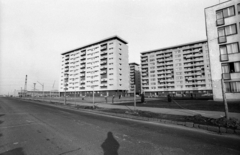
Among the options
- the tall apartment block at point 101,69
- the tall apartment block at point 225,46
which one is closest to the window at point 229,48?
the tall apartment block at point 225,46

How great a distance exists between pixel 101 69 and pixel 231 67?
60580 mm

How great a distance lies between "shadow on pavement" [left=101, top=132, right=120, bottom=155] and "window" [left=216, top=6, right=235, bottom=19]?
95.0 ft

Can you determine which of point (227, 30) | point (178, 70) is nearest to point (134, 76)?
point (178, 70)

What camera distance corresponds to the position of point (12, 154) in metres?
3.74

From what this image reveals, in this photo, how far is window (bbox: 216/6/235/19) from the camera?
21609 mm

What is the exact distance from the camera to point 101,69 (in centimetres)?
7362

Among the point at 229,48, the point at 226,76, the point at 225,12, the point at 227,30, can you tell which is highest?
the point at 225,12

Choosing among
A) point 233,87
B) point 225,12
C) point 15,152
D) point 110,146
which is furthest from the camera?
point 225,12

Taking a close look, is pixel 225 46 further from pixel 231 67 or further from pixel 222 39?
pixel 231 67

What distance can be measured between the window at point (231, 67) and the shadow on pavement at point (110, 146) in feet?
81.8

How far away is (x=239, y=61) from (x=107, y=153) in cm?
2611

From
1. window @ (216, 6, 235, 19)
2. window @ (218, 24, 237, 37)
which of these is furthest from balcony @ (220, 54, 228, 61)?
window @ (216, 6, 235, 19)

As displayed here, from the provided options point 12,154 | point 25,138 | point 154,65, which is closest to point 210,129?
A: point 12,154

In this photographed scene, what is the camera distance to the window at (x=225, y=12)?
2161 cm
